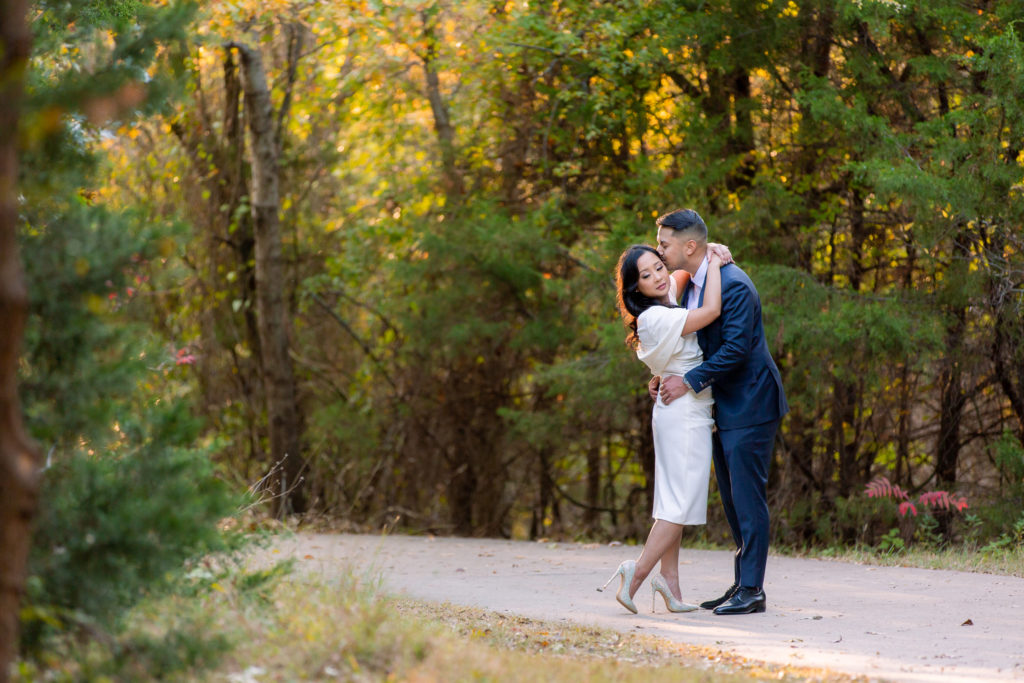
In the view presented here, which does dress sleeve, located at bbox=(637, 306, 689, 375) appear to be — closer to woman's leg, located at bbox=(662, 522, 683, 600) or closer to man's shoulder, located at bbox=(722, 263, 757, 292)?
man's shoulder, located at bbox=(722, 263, 757, 292)

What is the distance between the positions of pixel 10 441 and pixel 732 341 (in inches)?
155

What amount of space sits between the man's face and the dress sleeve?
0.29 m

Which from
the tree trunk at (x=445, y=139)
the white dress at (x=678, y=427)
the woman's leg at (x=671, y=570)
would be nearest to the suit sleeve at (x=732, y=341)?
the white dress at (x=678, y=427)

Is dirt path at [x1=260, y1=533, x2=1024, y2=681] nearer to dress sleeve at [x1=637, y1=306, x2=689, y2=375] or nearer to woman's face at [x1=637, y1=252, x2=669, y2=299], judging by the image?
dress sleeve at [x1=637, y1=306, x2=689, y2=375]

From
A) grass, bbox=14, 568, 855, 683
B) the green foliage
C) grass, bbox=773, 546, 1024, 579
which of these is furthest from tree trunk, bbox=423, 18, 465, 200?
grass, bbox=14, 568, 855, 683

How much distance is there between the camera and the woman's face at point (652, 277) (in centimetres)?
586

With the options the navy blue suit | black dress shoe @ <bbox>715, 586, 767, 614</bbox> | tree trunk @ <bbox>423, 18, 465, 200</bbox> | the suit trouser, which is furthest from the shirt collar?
tree trunk @ <bbox>423, 18, 465, 200</bbox>

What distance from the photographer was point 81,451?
12.5ft

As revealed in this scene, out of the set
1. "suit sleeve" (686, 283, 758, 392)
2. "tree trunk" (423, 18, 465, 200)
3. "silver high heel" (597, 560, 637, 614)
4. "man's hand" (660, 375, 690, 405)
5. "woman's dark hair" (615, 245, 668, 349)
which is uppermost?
"tree trunk" (423, 18, 465, 200)

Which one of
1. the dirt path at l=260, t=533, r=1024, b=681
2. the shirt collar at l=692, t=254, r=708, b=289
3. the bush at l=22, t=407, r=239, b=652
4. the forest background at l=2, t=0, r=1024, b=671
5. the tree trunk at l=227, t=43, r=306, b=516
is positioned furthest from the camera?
the tree trunk at l=227, t=43, r=306, b=516

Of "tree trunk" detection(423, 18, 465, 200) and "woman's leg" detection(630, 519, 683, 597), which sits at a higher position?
"tree trunk" detection(423, 18, 465, 200)

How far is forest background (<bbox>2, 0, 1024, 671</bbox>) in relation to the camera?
546 cm

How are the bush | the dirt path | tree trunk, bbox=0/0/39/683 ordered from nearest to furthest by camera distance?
1. tree trunk, bbox=0/0/39/683
2. the bush
3. the dirt path

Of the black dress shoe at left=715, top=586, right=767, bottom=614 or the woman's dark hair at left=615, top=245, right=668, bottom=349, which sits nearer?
the black dress shoe at left=715, top=586, right=767, bottom=614
